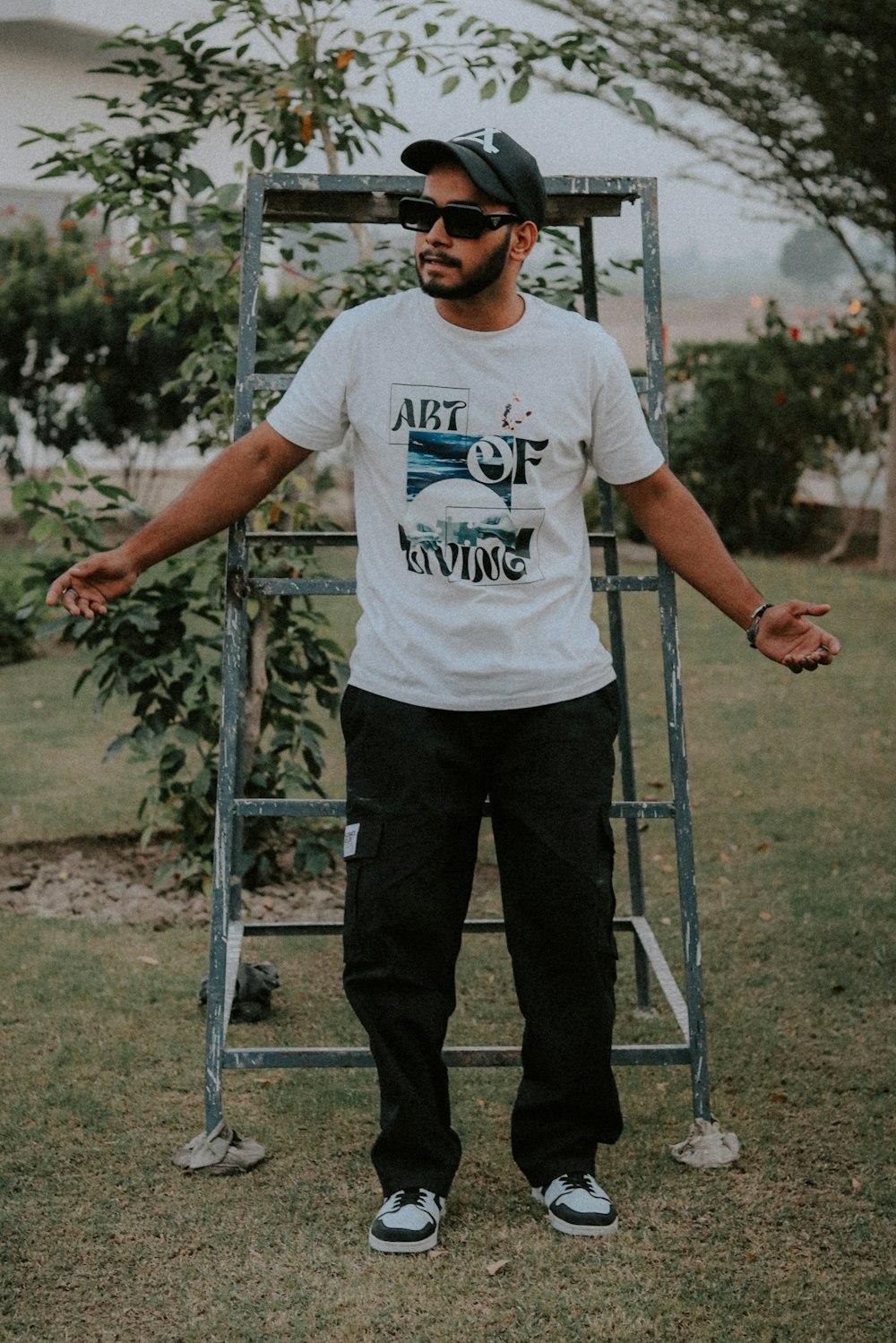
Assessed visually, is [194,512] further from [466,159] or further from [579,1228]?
[579,1228]

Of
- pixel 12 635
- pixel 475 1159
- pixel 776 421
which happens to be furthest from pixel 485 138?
pixel 776 421

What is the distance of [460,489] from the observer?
297cm

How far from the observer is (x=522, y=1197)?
3.29 meters

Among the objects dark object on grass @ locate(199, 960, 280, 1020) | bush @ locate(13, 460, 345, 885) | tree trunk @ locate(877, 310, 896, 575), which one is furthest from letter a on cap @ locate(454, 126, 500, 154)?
tree trunk @ locate(877, 310, 896, 575)

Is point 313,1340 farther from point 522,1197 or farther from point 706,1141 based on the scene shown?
point 706,1141

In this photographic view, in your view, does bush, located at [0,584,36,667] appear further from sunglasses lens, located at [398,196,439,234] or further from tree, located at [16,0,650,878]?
sunglasses lens, located at [398,196,439,234]

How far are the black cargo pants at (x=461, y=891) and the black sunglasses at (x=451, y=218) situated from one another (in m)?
0.87

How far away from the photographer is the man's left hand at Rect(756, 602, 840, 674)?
3074mm

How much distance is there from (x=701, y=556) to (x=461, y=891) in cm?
82

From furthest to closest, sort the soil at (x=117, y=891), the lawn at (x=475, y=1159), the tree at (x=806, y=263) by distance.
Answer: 1. the tree at (x=806, y=263)
2. the soil at (x=117, y=891)
3. the lawn at (x=475, y=1159)

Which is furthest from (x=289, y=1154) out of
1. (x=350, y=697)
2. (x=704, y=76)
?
(x=704, y=76)

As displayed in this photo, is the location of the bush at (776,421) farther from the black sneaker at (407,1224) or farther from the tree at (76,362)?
the black sneaker at (407,1224)

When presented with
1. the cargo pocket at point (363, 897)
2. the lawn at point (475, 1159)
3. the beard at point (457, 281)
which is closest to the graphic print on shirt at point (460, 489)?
the beard at point (457, 281)

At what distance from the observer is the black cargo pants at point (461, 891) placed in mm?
3041
